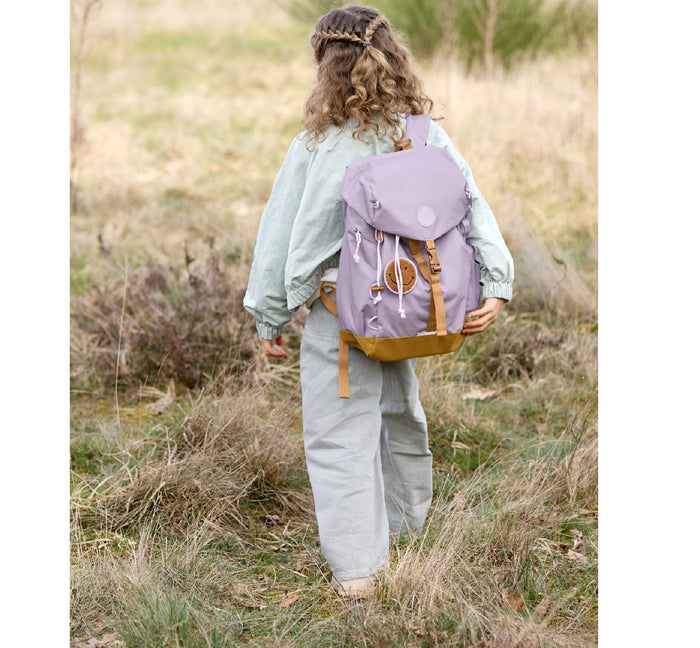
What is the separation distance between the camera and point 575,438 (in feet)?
11.3

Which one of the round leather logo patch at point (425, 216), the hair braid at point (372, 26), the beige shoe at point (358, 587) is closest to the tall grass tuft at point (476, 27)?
the hair braid at point (372, 26)

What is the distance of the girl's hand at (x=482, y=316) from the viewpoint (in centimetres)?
253

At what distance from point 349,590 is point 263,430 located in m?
0.90

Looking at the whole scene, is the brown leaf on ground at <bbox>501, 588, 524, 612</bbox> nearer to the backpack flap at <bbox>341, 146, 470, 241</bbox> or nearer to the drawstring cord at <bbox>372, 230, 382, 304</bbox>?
the drawstring cord at <bbox>372, 230, 382, 304</bbox>

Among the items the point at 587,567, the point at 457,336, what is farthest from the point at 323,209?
the point at 587,567

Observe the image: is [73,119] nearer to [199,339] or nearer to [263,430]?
[199,339]

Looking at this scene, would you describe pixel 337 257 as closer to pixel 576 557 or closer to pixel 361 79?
pixel 361 79

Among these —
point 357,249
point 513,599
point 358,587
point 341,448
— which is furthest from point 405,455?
point 357,249

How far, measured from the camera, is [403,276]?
2.37m

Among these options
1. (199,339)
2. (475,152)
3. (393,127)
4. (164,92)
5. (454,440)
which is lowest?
(454,440)

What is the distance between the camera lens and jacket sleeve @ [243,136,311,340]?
255 cm

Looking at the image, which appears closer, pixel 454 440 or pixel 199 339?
pixel 454 440

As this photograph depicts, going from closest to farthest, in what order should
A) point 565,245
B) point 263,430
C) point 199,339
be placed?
point 263,430 → point 199,339 → point 565,245

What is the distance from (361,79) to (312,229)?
0.45 meters
